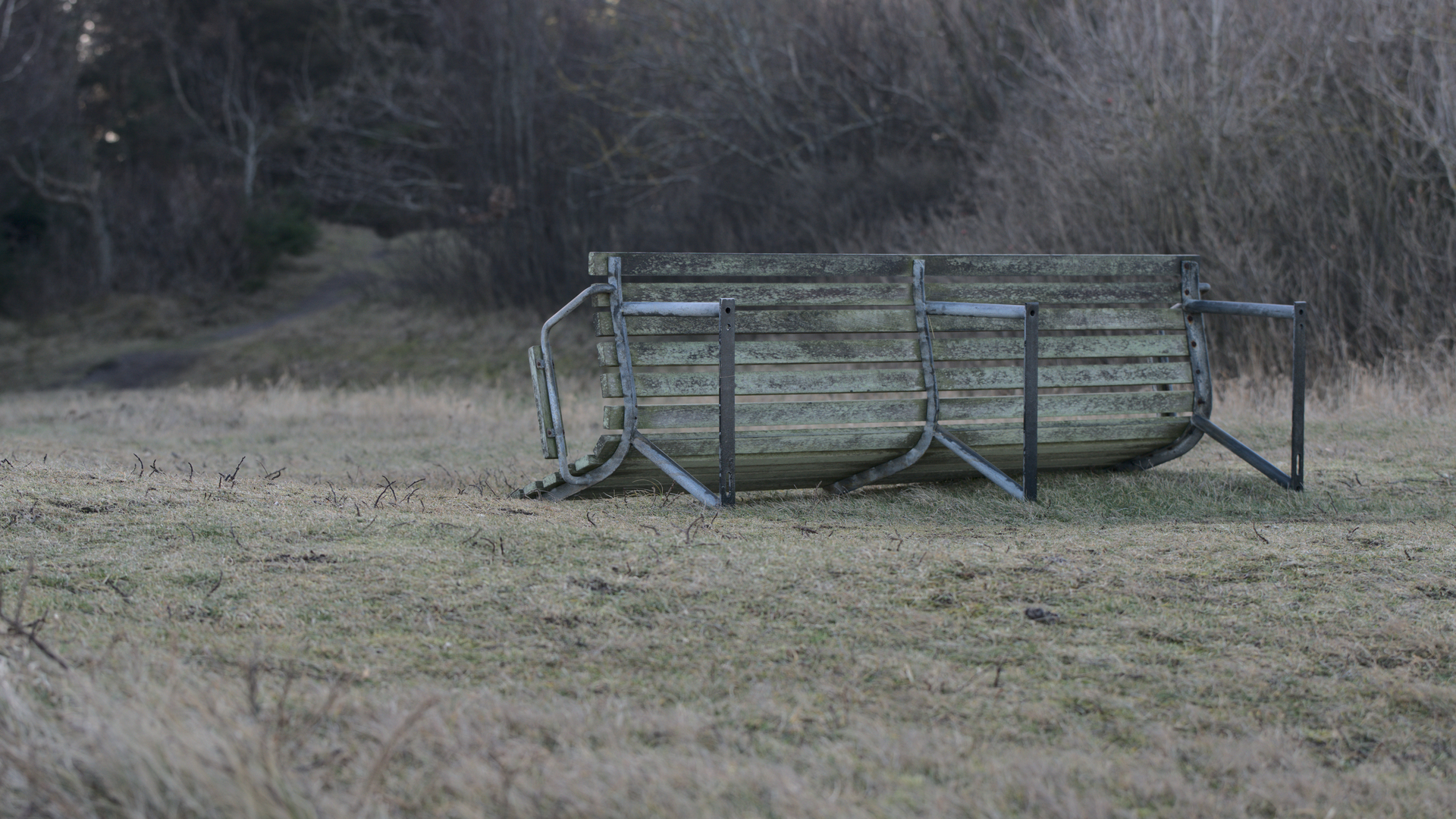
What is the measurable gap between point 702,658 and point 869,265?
3516mm

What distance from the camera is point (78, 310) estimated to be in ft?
97.2

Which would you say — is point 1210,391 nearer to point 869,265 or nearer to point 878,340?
point 878,340

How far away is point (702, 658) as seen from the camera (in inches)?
144

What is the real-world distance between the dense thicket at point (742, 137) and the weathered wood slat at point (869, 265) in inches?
243

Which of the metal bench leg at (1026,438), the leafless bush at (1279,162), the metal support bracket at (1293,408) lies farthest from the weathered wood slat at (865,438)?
the leafless bush at (1279,162)

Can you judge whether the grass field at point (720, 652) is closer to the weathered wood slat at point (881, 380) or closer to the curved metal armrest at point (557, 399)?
the curved metal armrest at point (557, 399)

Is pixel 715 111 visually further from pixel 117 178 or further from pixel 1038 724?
pixel 1038 724

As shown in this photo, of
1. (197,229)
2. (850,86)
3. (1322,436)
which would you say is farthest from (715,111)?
(1322,436)

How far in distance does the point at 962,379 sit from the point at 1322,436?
144 inches

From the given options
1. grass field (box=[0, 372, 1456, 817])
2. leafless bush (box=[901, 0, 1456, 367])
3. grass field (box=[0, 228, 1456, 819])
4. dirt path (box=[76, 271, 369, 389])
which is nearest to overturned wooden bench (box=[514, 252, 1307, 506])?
grass field (box=[0, 228, 1456, 819])

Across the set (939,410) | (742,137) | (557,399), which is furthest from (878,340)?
(742,137)

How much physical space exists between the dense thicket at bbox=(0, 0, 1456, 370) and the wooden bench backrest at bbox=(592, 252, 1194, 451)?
238 inches

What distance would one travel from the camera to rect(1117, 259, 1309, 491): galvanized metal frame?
21.9 feet

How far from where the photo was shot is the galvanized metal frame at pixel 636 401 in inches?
237
